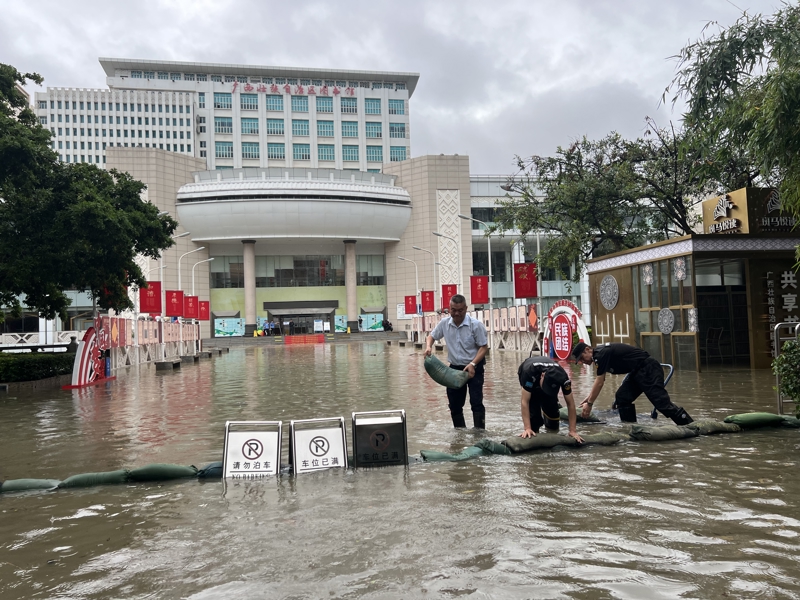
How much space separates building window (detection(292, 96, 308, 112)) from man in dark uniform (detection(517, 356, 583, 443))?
3753 inches

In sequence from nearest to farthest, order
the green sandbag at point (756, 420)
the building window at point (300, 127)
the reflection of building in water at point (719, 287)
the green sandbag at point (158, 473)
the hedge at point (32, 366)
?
the green sandbag at point (158, 473), the green sandbag at point (756, 420), the reflection of building in water at point (719, 287), the hedge at point (32, 366), the building window at point (300, 127)

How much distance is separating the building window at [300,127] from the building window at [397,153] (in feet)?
41.4

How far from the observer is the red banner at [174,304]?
37.4m

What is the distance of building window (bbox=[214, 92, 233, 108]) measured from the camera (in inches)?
3853

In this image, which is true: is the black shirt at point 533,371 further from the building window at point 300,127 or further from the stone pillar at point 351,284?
the building window at point 300,127

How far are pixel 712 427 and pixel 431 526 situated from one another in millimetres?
4439

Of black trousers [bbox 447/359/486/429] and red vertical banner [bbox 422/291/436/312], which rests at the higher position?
red vertical banner [bbox 422/291/436/312]

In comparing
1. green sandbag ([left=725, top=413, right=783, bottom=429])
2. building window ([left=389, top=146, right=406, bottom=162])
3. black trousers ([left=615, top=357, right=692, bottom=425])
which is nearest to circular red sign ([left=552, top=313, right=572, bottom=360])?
black trousers ([left=615, top=357, right=692, bottom=425])

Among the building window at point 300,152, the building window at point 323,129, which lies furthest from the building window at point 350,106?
the building window at point 300,152

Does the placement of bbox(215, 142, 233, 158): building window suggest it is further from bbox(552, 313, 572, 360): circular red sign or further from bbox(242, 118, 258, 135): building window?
bbox(552, 313, 572, 360): circular red sign

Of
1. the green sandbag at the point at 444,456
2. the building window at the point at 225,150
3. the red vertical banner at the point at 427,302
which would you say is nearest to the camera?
the green sandbag at the point at 444,456

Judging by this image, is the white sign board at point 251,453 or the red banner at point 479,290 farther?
the red banner at point 479,290

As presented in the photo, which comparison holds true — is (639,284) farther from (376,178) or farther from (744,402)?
(376,178)

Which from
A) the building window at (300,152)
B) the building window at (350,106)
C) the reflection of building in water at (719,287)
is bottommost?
the reflection of building in water at (719,287)
